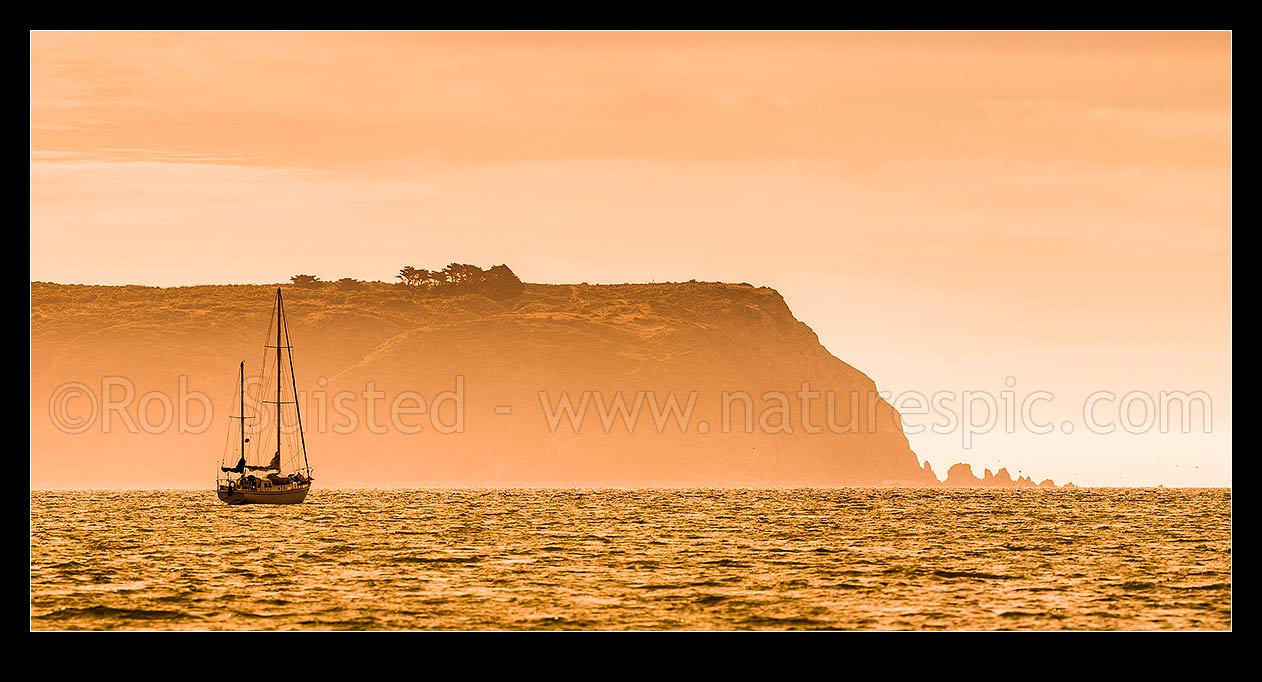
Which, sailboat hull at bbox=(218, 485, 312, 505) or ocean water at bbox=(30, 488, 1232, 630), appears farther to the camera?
sailboat hull at bbox=(218, 485, 312, 505)

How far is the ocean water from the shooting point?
43.0m

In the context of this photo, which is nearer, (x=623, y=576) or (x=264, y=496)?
(x=623, y=576)

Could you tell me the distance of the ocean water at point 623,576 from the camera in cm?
4303

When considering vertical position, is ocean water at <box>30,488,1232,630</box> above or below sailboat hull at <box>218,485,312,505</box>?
above

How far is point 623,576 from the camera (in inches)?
2248

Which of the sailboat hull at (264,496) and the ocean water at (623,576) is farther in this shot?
the sailboat hull at (264,496)

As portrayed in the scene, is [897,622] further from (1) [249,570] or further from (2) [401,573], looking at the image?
(1) [249,570]

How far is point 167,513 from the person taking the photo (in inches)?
5187

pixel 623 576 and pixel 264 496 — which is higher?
pixel 623 576

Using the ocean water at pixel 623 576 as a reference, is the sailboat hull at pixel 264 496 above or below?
below
